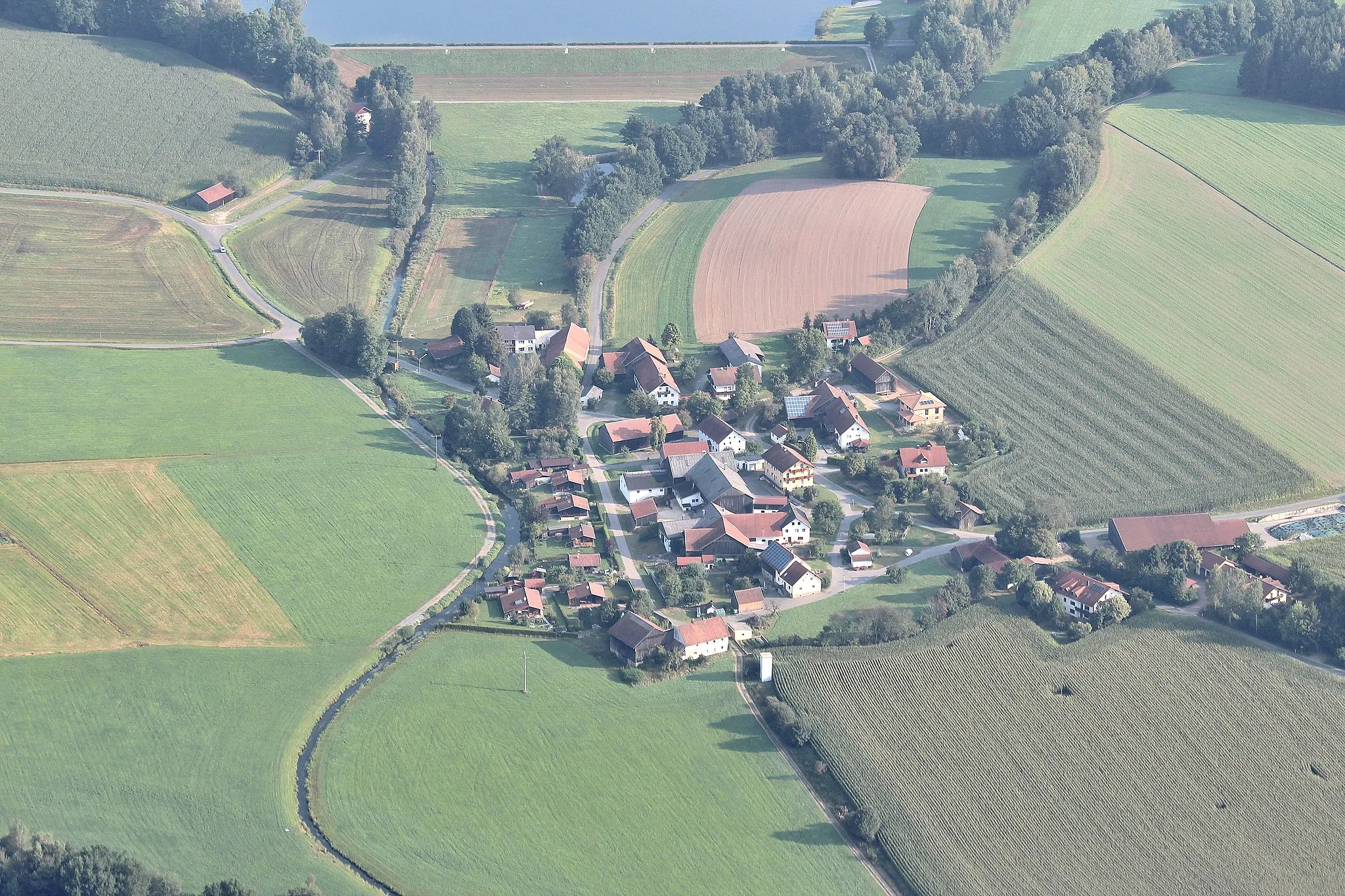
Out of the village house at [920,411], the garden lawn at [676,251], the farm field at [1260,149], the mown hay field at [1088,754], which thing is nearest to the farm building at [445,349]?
the garden lawn at [676,251]

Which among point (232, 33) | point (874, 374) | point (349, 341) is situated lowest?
point (874, 374)

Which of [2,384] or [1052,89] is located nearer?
[2,384]

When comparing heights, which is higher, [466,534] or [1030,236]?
[1030,236]

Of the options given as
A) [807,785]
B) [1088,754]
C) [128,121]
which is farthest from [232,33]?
[1088,754]

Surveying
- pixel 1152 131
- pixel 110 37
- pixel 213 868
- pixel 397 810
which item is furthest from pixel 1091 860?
pixel 110 37

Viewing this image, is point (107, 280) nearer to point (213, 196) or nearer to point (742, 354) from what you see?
point (213, 196)

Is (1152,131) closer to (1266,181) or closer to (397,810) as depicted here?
(1266,181)
